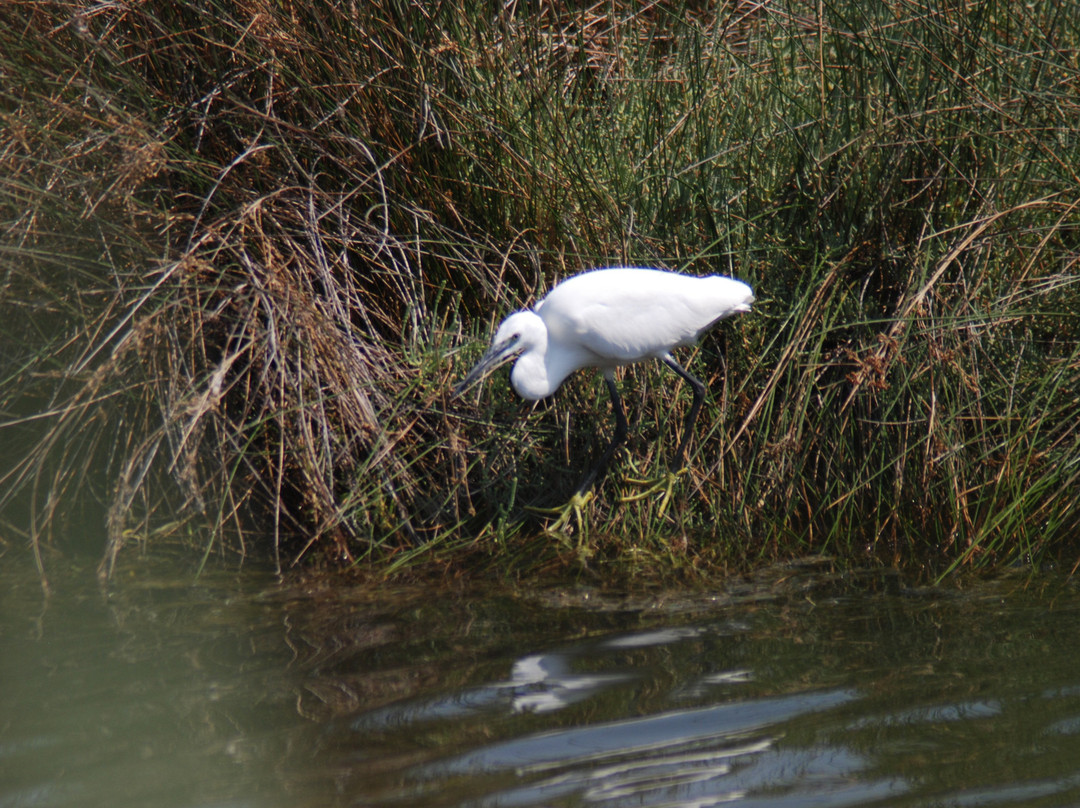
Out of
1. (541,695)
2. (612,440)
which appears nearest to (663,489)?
(612,440)

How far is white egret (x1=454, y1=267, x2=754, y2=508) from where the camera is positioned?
3.60m

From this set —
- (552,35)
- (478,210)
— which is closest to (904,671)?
(478,210)

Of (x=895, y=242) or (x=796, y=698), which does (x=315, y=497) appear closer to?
(x=796, y=698)

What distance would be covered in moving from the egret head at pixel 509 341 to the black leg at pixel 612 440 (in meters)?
0.42

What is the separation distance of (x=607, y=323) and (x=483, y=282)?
66 cm

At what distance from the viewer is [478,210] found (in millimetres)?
4141

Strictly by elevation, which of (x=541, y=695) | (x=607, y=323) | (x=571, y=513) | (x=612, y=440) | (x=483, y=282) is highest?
(x=483, y=282)

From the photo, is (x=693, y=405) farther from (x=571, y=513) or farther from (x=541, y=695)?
(x=541, y=695)

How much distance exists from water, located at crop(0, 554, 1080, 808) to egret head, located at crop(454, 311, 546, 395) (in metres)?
0.73

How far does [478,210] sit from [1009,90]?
1.93 m

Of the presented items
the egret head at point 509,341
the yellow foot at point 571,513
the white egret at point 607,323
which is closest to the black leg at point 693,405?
the white egret at point 607,323

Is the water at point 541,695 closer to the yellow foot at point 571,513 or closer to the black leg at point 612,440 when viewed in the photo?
the yellow foot at point 571,513

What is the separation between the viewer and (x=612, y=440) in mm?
3910

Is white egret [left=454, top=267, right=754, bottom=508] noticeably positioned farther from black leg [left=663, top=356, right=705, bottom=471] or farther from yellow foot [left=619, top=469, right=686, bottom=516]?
yellow foot [left=619, top=469, right=686, bottom=516]
